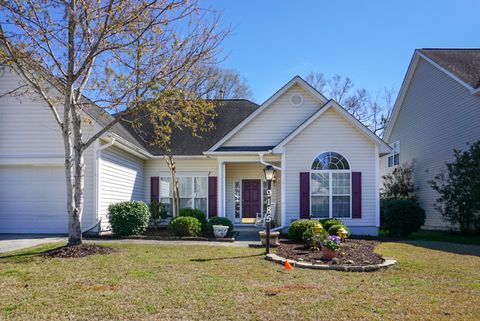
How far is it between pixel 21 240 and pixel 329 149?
10596 millimetres

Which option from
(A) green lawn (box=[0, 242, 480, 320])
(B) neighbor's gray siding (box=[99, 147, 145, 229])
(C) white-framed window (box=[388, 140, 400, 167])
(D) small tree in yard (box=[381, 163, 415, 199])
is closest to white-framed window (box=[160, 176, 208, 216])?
(B) neighbor's gray siding (box=[99, 147, 145, 229])

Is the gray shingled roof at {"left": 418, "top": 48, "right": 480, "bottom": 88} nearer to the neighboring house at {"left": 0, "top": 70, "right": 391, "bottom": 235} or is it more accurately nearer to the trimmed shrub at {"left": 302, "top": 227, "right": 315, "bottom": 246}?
the neighboring house at {"left": 0, "top": 70, "right": 391, "bottom": 235}

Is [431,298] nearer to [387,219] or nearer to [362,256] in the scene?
[362,256]

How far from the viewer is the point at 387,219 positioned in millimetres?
16562

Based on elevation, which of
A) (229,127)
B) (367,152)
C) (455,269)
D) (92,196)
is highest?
(229,127)

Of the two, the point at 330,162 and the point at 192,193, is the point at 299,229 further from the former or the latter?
the point at 192,193

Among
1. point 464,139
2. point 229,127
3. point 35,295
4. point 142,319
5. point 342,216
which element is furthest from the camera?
point 229,127

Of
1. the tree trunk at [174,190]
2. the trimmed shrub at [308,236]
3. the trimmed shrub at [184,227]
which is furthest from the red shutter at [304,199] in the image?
the tree trunk at [174,190]

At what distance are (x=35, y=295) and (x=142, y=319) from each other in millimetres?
2151

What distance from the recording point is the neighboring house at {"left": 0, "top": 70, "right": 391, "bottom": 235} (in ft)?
49.8

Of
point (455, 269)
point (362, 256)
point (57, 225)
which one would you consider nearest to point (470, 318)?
point (455, 269)

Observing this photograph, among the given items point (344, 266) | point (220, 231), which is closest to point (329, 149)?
point (220, 231)

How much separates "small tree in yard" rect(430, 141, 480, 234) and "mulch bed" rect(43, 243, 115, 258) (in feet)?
40.4

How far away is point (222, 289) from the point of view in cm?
713
